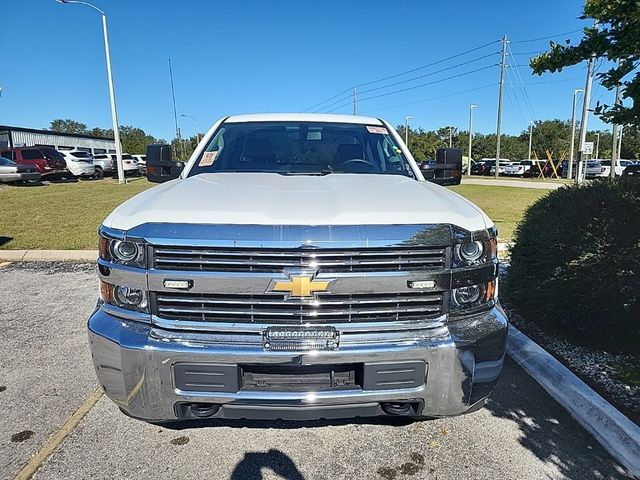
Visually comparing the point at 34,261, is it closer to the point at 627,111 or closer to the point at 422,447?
the point at 422,447

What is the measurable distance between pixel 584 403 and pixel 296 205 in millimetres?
2140

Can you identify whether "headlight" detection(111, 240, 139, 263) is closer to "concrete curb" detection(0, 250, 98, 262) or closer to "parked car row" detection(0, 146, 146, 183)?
"concrete curb" detection(0, 250, 98, 262)

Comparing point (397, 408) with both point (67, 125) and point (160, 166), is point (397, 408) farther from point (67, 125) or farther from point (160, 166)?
point (67, 125)

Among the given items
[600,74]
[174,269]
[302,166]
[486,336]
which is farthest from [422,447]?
[600,74]

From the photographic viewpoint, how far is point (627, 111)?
3.17m

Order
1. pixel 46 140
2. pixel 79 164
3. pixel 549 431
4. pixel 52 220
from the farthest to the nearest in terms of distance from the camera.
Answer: pixel 46 140, pixel 79 164, pixel 52 220, pixel 549 431

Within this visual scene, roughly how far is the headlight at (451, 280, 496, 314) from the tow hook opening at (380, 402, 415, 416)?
1.61 feet

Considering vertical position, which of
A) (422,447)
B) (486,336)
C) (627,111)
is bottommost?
(422,447)

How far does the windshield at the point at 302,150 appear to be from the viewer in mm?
3492

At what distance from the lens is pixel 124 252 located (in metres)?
2.10

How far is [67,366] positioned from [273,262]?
2390 mm

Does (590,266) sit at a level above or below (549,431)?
above

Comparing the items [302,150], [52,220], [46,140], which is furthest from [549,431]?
[46,140]

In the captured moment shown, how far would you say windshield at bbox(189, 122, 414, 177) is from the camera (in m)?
3.49
